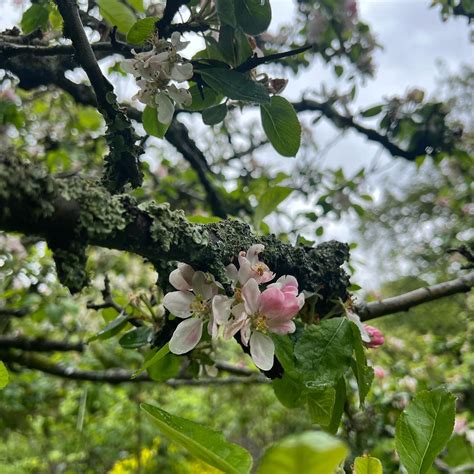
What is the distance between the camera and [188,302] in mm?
581

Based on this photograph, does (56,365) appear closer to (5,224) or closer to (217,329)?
(217,329)

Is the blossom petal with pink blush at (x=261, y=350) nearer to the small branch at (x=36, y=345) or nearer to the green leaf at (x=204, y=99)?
the green leaf at (x=204, y=99)

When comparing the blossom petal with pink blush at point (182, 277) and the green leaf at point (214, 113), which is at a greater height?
the green leaf at point (214, 113)

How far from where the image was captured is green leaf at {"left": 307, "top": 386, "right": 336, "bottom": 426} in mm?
596

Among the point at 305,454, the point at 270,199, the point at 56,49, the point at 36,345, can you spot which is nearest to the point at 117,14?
the point at 56,49

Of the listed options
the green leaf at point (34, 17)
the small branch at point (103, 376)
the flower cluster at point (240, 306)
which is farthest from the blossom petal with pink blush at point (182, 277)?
the small branch at point (103, 376)

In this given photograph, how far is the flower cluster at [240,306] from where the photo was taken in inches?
21.8

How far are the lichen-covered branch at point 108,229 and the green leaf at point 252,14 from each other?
27cm

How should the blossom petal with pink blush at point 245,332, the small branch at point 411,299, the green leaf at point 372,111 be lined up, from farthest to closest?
the green leaf at point 372,111 < the small branch at point 411,299 < the blossom petal with pink blush at point 245,332

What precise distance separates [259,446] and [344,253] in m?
5.45

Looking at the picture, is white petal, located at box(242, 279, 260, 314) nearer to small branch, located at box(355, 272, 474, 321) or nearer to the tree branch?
the tree branch

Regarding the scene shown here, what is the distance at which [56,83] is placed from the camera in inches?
44.5

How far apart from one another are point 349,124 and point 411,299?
32.5 inches

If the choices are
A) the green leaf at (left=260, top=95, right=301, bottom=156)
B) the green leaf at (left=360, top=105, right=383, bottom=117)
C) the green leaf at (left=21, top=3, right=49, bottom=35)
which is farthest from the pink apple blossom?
the green leaf at (left=360, top=105, right=383, bottom=117)
